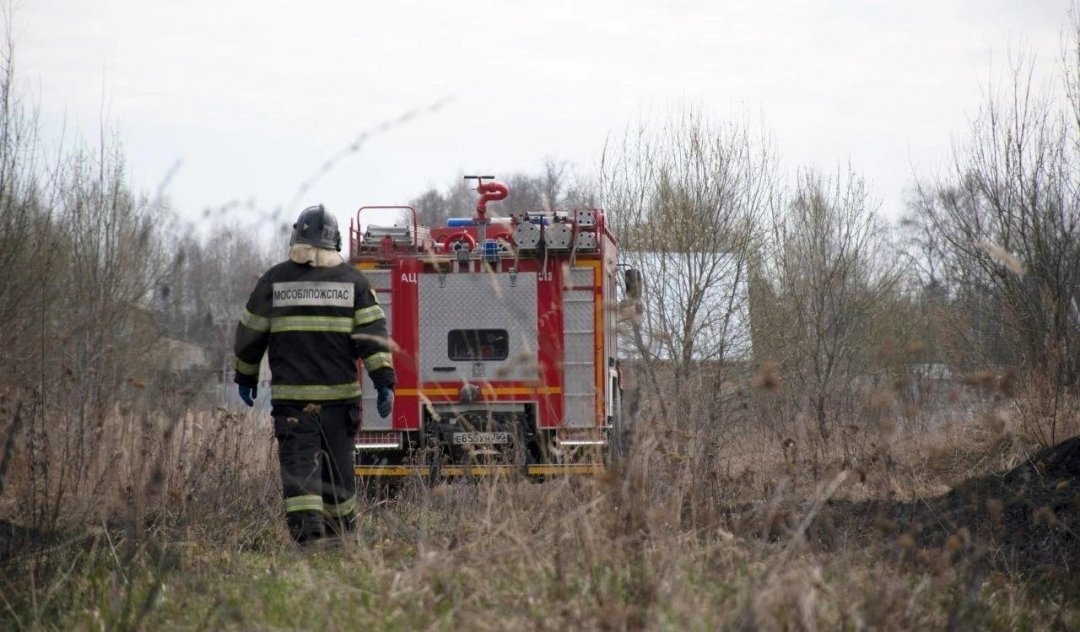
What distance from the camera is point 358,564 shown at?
5.80 metres

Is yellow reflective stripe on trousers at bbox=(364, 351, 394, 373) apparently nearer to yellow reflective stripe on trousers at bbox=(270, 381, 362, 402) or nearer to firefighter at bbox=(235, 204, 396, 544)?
firefighter at bbox=(235, 204, 396, 544)

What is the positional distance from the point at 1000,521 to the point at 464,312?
4.79 metres

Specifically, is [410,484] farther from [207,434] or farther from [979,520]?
Result: [979,520]

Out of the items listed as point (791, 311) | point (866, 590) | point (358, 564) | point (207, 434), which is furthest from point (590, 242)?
point (791, 311)

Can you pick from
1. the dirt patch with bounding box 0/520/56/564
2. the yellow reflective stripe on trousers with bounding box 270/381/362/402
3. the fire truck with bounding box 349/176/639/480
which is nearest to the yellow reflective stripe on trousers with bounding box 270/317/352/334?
the yellow reflective stripe on trousers with bounding box 270/381/362/402

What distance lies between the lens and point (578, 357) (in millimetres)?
10977

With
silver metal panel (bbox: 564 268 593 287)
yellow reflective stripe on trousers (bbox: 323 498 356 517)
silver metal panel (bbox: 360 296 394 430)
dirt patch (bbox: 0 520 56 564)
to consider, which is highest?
silver metal panel (bbox: 564 268 593 287)

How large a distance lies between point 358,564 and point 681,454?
5.53ft

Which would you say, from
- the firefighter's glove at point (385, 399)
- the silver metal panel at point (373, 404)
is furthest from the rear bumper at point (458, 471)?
the firefighter's glove at point (385, 399)

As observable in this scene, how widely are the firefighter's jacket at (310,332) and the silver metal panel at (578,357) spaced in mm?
4094

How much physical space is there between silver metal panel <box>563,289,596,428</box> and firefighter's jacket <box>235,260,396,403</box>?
4094 millimetres

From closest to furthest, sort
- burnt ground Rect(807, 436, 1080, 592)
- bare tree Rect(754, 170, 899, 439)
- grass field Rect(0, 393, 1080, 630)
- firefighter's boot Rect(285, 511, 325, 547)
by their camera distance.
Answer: grass field Rect(0, 393, 1080, 630) < burnt ground Rect(807, 436, 1080, 592) < firefighter's boot Rect(285, 511, 325, 547) < bare tree Rect(754, 170, 899, 439)

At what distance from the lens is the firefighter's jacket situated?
6.91m

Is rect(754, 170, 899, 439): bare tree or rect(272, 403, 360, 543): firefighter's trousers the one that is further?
rect(754, 170, 899, 439): bare tree
